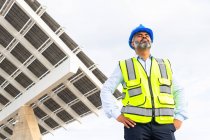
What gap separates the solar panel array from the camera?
21.6 m

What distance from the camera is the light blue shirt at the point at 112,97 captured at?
4.04 m

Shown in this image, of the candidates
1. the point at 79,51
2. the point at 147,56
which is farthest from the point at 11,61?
the point at 147,56

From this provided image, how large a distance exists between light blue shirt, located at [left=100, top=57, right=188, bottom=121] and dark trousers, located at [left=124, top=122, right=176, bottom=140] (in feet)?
0.71

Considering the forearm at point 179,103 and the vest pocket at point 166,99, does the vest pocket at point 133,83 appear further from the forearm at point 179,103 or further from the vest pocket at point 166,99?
the forearm at point 179,103

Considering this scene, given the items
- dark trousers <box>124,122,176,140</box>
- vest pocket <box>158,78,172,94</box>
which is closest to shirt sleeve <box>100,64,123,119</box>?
dark trousers <box>124,122,176,140</box>

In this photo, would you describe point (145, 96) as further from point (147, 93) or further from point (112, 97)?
point (112, 97)

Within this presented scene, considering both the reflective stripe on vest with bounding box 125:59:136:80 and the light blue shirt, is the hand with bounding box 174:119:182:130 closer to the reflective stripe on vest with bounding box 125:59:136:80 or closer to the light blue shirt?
the light blue shirt

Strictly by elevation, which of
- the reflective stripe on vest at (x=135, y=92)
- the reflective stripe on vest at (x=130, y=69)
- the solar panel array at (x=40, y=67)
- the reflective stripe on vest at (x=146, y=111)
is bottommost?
the reflective stripe on vest at (x=146, y=111)

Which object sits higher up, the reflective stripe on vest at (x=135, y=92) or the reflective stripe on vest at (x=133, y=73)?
the reflective stripe on vest at (x=133, y=73)

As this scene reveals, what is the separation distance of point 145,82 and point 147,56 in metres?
0.37

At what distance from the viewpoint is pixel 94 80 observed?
2317 cm

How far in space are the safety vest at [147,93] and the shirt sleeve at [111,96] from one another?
0.08 metres

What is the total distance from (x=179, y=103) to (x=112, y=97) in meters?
0.69

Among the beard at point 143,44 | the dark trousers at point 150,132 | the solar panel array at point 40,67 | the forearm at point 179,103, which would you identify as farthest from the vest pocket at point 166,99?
the solar panel array at point 40,67
